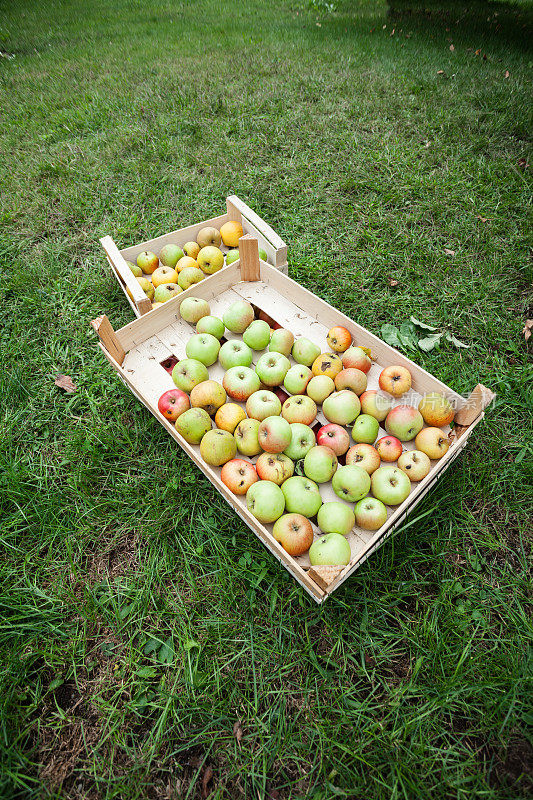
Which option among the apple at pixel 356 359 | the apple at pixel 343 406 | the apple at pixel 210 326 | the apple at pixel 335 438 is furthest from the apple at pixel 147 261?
the apple at pixel 335 438

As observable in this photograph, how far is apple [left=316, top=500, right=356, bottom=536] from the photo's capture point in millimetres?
2217

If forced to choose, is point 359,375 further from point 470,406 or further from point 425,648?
point 425,648

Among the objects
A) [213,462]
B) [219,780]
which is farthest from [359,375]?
[219,780]

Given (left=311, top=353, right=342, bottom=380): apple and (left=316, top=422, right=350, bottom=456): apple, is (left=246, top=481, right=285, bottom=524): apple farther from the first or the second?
(left=311, top=353, right=342, bottom=380): apple

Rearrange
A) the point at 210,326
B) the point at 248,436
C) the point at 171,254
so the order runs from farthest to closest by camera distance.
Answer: the point at 171,254, the point at 210,326, the point at 248,436

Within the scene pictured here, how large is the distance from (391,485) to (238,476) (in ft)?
2.79

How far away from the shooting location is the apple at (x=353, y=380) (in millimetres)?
2645

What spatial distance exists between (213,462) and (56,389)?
1.68 m

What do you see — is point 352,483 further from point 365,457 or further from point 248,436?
point 248,436

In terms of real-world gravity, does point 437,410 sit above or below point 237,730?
above

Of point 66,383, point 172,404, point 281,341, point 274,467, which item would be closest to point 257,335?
point 281,341

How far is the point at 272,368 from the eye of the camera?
2750 millimetres

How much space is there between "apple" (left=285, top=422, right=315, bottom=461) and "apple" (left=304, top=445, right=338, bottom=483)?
0.24 feet

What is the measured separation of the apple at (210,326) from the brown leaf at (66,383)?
3.80 feet
